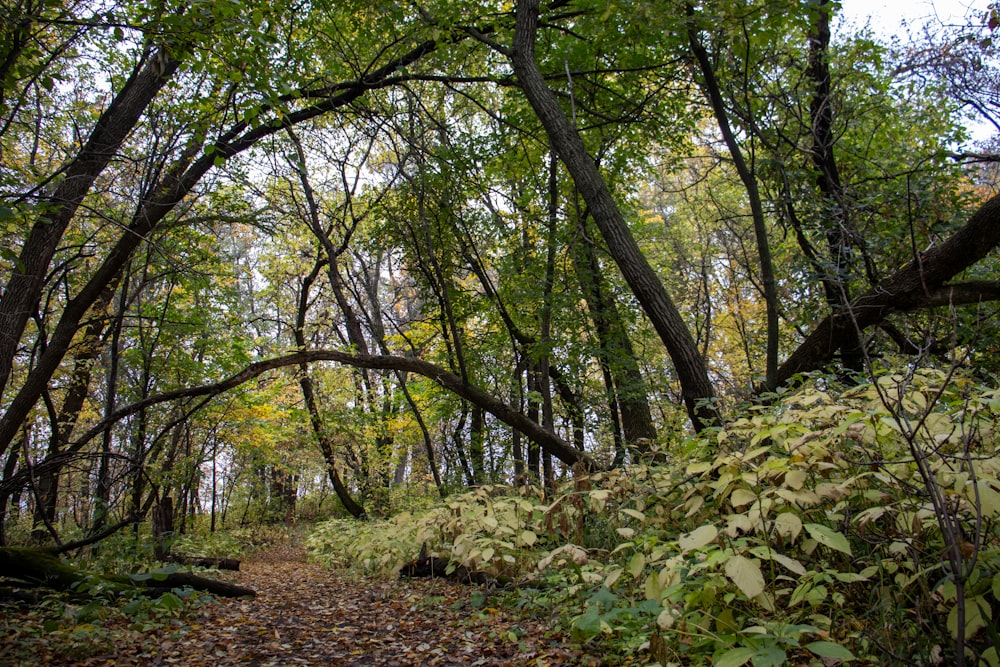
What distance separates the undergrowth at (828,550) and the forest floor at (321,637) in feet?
1.08

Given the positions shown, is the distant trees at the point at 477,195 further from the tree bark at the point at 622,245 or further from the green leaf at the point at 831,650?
the green leaf at the point at 831,650

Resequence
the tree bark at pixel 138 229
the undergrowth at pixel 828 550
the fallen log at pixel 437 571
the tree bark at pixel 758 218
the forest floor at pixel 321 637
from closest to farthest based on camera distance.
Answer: the undergrowth at pixel 828 550
the forest floor at pixel 321 637
the fallen log at pixel 437 571
the tree bark at pixel 758 218
the tree bark at pixel 138 229

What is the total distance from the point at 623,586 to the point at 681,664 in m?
1.03

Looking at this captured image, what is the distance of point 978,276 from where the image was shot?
19.3ft

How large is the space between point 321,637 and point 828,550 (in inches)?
123

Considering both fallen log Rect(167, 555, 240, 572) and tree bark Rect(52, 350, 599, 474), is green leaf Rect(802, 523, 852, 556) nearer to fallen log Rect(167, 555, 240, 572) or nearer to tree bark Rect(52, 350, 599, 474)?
tree bark Rect(52, 350, 599, 474)

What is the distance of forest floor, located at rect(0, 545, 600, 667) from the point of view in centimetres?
305

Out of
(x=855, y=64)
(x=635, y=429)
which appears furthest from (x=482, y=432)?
(x=855, y=64)

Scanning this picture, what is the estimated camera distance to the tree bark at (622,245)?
15.3 ft

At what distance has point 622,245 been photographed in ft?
15.9

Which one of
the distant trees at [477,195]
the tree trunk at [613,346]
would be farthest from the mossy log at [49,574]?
the tree trunk at [613,346]

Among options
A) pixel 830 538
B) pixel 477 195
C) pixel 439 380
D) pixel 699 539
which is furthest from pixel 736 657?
pixel 477 195

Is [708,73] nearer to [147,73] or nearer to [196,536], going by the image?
[147,73]

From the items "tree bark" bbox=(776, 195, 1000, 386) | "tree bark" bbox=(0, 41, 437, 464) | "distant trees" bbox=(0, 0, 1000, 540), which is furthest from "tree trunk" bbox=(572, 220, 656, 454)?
"tree bark" bbox=(0, 41, 437, 464)
